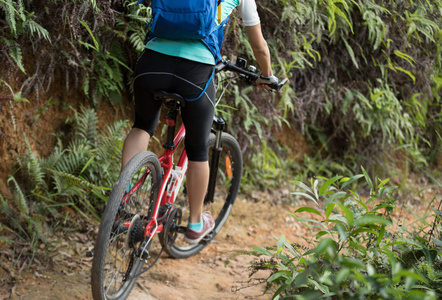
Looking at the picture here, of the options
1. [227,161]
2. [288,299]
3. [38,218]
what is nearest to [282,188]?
[227,161]

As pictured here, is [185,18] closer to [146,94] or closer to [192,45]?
[192,45]

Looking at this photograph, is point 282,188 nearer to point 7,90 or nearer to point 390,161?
point 390,161

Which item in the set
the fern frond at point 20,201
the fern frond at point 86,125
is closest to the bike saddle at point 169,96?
the fern frond at point 86,125

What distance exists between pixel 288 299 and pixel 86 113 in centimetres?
248

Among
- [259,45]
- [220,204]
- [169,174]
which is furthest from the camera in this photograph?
[220,204]

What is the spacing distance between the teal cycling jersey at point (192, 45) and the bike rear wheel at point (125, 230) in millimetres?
668

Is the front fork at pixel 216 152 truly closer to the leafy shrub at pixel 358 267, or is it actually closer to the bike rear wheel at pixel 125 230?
the bike rear wheel at pixel 125 230

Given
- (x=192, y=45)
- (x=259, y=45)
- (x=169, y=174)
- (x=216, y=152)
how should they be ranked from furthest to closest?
(x=216, y=152) → (x=169, y=174) → (x=259, y=45) → (x=192, y=45)

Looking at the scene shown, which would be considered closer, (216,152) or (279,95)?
(216,152)

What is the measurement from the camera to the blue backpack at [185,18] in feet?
8.57

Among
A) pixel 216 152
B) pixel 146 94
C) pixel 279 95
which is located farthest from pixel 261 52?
pixel 279 95

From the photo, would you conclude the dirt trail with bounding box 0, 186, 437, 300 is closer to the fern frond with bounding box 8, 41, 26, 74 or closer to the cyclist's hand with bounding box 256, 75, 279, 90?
the cyclist's hand with bounding box 256, 75, 279, 90

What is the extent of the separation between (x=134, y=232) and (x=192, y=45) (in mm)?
1270

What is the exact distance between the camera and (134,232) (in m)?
2.97
